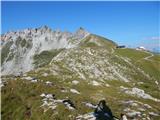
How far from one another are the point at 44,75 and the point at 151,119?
3255 inches

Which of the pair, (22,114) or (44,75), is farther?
(44,75)

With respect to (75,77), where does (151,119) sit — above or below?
below

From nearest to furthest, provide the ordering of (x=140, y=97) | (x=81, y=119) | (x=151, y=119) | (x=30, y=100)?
(x=81, y=119) → (x=151, y=119) → (x=30, y=100) → (x=140, y=97)

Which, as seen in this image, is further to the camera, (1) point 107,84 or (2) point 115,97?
(1) point 107,84

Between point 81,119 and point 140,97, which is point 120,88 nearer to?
point 140,97

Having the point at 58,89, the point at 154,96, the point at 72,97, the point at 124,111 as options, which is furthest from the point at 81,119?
the point at 154,96

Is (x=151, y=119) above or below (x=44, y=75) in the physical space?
below

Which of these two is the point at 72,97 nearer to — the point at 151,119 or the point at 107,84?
the point at 151,119

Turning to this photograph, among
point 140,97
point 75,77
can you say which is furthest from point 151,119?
point 75,77

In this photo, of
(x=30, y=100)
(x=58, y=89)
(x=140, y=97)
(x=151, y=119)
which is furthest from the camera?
(x=140, y=97)

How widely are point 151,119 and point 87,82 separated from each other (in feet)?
205

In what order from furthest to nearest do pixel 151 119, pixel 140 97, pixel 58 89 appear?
pixel 140 97 → pixel 58 89 → pixel 151 119

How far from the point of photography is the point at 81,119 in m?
97.8

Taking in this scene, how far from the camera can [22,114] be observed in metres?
118
